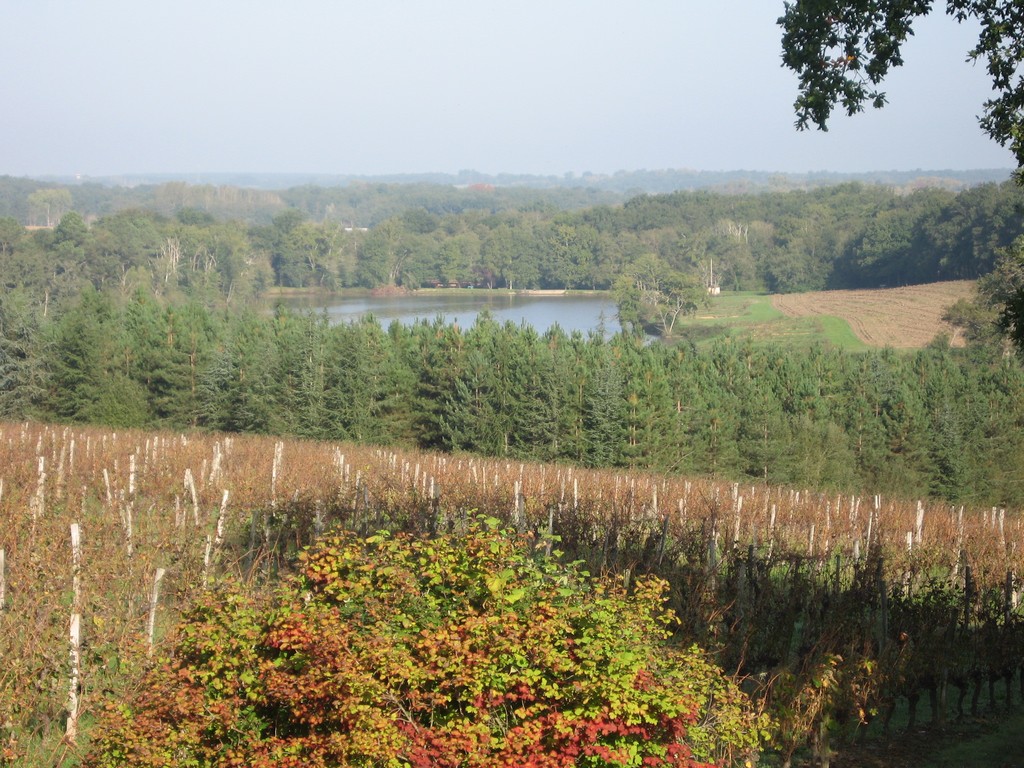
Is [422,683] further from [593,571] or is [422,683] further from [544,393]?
[544,393]

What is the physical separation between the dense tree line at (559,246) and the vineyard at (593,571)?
63.5 meters

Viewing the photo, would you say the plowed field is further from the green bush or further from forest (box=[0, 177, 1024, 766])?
the green bush

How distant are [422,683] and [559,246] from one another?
122561 millimetres

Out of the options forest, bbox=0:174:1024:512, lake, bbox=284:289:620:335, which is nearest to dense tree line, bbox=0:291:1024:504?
forest, bbox=0:174:1024:512

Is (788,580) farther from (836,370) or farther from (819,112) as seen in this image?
(836,370)

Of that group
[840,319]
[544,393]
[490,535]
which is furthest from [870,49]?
[840,319]

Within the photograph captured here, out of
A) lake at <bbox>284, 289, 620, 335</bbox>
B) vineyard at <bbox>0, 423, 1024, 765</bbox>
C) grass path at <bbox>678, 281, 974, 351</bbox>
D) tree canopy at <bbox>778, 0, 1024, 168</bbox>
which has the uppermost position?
tree canopy at <bbox>778, 0, 1024, 168</bbox>

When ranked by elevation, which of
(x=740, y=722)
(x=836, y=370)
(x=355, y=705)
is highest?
(x=355, y=705)

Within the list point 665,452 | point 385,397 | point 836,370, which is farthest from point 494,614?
point 836,370

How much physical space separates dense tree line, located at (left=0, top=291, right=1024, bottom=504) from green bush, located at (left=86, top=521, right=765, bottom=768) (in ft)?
104

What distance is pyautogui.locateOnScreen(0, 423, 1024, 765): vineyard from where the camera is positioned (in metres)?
8.78

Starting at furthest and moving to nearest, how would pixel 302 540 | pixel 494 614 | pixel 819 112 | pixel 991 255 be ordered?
pixel 991 255 → pixel 302 540 → pixel 819 112 → pixel 494 614

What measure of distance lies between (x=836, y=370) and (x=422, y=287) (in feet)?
280

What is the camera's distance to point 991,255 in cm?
7481
